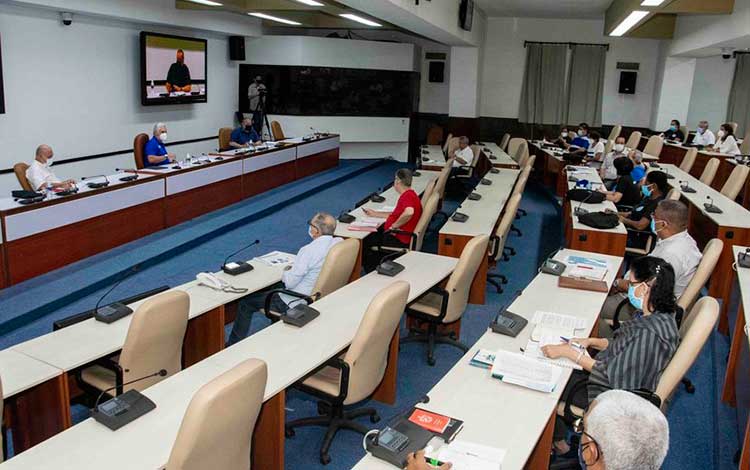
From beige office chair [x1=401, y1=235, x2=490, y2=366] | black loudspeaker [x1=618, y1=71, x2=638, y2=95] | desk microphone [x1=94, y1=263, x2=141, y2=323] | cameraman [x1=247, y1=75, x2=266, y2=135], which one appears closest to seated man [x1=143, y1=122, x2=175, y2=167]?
cameraman [x1=247, y1=75, x2=266, y2=135]

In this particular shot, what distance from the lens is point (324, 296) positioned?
14.4 ft

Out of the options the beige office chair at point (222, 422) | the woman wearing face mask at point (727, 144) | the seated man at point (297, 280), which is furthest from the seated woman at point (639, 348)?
the woman wearing face mask at point (727, 144)

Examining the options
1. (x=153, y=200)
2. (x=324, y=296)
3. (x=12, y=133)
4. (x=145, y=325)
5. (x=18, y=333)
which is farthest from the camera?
(x=12, y=133)

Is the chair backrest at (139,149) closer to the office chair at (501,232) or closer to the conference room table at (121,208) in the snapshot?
the conference room table at (121,208)

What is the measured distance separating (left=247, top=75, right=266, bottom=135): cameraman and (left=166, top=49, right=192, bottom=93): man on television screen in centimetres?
200

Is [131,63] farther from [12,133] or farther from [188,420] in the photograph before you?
[188,420]

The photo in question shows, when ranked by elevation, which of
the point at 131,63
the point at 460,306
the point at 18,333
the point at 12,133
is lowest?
the point at 18,333

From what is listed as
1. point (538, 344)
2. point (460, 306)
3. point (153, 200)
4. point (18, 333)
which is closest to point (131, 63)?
point (153, 200)

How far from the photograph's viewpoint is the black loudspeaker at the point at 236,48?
13156 mm

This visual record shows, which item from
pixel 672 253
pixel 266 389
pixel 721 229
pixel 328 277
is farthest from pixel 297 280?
pixel 721 229

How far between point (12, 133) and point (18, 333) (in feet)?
13.9

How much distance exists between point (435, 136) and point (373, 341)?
490 inches

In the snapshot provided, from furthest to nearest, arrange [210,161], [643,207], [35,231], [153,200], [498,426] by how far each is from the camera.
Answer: [210,161]
[153,200]
[643,207]
[35,231]
[498,426]

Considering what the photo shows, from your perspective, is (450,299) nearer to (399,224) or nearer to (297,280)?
(297,280)
